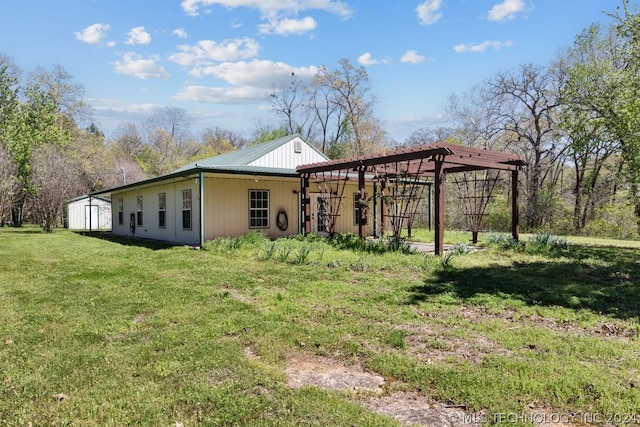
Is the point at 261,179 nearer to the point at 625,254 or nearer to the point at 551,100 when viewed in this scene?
the point at 625,254

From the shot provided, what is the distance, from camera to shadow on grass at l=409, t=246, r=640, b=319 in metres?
5.30

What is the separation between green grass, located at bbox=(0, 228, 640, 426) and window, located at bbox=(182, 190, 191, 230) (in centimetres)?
605

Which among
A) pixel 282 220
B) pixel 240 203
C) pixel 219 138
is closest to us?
pixel 240 203

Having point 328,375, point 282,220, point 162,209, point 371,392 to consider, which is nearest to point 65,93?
point 162,209

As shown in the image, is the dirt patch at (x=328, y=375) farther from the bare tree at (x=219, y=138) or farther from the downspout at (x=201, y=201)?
the bare tree at (x=219, y=138)

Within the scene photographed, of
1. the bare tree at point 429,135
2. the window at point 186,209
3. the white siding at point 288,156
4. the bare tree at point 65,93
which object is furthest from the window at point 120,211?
the bare tree at point 429,135

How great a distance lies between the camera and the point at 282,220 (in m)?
14.6

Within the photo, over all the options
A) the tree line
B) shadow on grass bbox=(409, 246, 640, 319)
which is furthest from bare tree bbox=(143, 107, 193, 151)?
shadow on grass bbox=(409, 246, 640, 319)

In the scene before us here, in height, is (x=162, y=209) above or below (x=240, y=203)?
below

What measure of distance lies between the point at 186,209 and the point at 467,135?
801 inches

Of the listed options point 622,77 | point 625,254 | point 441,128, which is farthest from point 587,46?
point 441,128

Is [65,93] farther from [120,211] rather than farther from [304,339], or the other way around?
[304,339]

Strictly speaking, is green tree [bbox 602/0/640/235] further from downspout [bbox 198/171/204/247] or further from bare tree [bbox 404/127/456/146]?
bare tree [bbox 404/127/456/146]

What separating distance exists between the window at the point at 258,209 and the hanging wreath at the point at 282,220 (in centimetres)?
39
